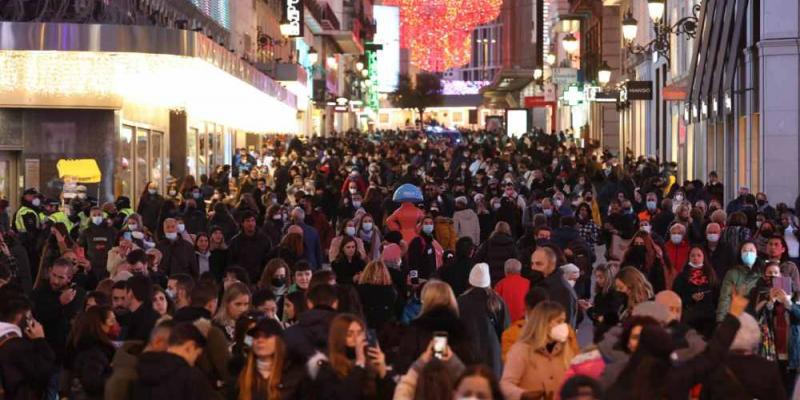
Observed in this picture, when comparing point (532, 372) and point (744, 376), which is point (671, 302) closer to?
point (532, 372)

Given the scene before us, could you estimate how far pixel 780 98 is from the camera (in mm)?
31688

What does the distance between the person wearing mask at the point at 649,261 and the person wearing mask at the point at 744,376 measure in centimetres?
773

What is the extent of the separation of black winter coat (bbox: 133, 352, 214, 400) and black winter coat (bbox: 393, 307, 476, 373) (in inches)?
53.7

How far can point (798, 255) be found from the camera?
18.3 metres

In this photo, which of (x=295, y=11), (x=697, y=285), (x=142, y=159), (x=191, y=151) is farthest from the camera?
(x=295, y=11)

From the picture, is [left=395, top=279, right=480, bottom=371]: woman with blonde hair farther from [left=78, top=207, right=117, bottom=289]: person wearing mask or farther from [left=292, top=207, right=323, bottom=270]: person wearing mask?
[left=78, top=207, right=117, bottom=289]: person wearing mask

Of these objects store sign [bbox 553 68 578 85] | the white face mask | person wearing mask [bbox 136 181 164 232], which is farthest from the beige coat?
store sign [bbox 553 68 578 85]

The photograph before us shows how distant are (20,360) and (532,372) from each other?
3.00 metres

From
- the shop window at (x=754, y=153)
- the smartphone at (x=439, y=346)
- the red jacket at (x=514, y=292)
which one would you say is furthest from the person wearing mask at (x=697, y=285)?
the shop window at (x=754, y=153)

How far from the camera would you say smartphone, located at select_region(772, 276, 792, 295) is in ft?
46.5

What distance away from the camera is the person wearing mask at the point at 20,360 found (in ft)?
35.0

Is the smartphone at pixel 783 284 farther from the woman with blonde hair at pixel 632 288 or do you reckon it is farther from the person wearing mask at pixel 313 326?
the person wearing mask at pixel 313 326

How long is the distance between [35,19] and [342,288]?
2109 centimetres

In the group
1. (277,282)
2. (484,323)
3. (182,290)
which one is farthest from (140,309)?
(277,282)
